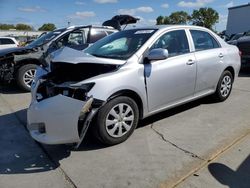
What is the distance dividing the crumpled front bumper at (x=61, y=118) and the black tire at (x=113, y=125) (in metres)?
0.22

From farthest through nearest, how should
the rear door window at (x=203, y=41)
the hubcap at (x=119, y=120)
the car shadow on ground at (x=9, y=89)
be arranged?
1. the car shadow on ground at (x=9, y=89)
2. the rear door window at (x=203, y=41)
3. the hubcap at (x=119, y=120)

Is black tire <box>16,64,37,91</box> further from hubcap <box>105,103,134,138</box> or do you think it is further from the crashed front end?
hubcap <box>105,103,134,138</box>

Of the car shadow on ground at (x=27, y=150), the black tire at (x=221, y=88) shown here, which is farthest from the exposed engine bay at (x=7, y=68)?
the black tire at (x=221, y=88)

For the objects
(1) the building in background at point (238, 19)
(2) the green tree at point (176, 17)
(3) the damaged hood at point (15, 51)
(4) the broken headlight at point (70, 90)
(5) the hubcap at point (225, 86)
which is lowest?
(5) the hubcap at point (225, 86)

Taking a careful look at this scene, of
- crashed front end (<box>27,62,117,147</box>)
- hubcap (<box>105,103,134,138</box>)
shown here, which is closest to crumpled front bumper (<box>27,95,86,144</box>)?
crashed front end (<box>27,62,117,147</box>)

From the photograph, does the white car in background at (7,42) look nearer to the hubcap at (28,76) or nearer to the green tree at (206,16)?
the hubcap at (28,76)

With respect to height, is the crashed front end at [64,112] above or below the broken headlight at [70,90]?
below

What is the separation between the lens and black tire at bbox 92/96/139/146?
393 centimetres

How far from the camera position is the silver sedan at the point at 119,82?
12.2 ft

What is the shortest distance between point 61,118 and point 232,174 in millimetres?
2064

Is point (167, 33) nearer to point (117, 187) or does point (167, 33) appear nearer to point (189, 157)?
point (189, 157)

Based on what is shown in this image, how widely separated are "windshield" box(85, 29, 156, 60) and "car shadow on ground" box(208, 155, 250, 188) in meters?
1.95

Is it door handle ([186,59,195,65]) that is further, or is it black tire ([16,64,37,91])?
black tire ([16,64,37,91])

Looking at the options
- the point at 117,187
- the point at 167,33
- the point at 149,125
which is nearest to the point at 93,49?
the point at 167,33
